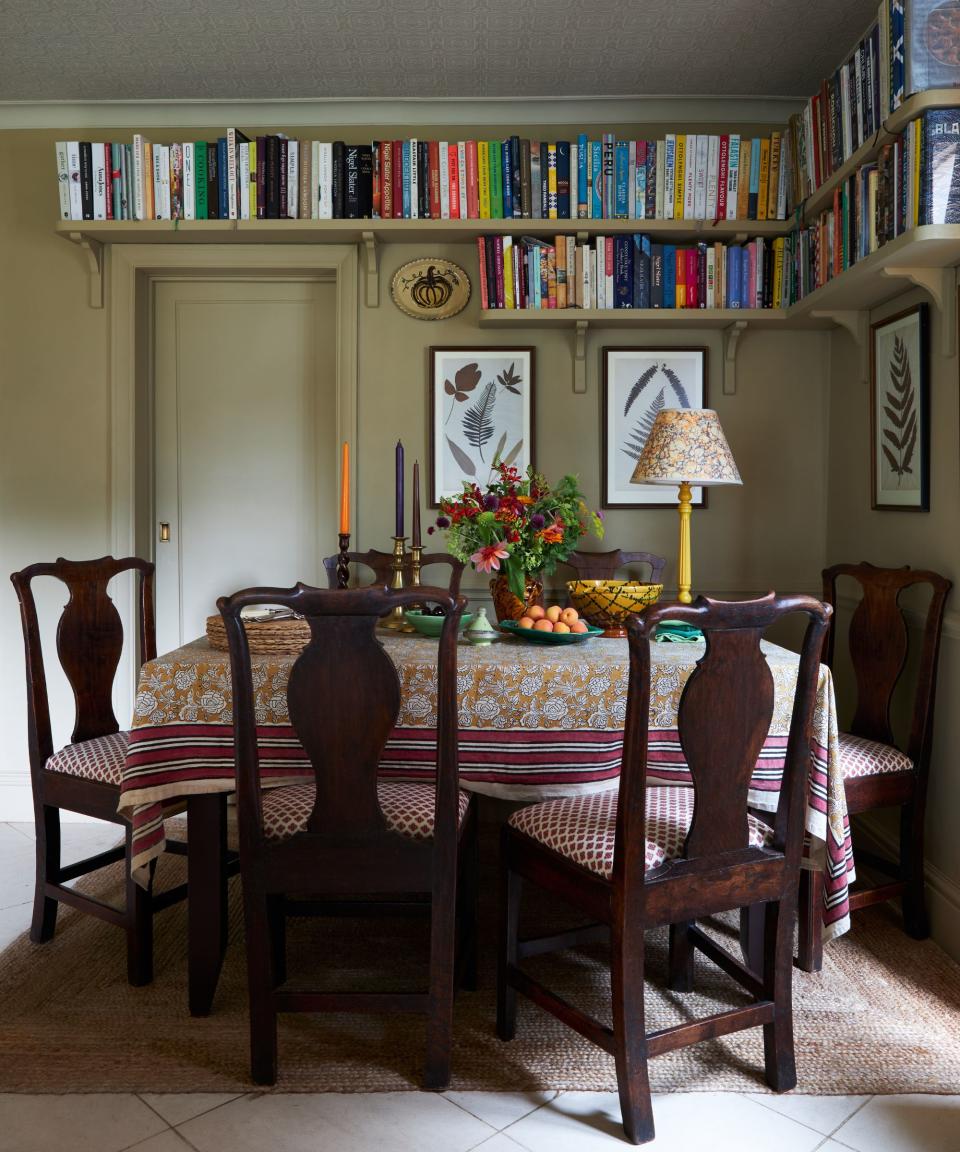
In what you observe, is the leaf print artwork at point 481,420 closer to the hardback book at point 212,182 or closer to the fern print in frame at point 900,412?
the hardback book at point 212,182

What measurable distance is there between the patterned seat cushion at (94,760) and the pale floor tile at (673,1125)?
4.13 feet

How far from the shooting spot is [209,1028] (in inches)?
81.0

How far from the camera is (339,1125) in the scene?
5.70ft

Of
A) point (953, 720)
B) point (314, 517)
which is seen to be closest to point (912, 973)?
point (953, 720)

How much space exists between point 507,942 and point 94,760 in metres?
1.14

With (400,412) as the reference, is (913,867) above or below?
below

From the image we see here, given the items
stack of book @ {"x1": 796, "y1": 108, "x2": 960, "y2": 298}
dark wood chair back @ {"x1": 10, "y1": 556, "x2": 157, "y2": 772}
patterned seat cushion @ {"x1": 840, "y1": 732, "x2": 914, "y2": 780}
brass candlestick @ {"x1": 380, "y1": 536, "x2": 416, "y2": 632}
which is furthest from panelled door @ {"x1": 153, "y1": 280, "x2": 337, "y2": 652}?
patterned seat cushion @ {"x1": 840, "y1": 732, "x2": 914, "y2": 780}

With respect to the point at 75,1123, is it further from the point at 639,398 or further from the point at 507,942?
the point at 639,398

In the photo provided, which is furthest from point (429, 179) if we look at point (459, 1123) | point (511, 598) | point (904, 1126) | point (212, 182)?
point (904, 1126)

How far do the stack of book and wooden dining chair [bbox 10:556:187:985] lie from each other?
2307 millimetres

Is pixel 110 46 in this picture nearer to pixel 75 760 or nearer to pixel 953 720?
pixel 75 760

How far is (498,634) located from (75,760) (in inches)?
44.6

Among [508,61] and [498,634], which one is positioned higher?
[508,61]

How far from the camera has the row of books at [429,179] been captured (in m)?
3.28
